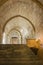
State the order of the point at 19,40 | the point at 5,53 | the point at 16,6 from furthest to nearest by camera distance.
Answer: the point at 19,40
the point at 16,6
the point at 5,53

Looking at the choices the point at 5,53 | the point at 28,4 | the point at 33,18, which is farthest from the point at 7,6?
the point at 5,53

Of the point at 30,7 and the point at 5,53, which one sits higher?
→ the point at 30,7

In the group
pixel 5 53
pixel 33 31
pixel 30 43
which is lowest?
pixel 5 53

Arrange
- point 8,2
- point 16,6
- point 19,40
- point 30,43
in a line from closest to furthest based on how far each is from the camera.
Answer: point 30,43 → point 8,2 → point 16,6 → point 19,40

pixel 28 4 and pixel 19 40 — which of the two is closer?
pixel 28 4

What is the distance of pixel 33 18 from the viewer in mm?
17891

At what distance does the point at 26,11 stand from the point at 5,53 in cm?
1090

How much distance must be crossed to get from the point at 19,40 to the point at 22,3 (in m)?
10.8

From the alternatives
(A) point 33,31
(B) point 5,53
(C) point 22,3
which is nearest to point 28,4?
(C) point 22,3

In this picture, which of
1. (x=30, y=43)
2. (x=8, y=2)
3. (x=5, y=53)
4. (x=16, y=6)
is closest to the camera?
(x=5, y=53)

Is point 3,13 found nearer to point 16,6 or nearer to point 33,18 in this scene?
point 16,6

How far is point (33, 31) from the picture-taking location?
1911 cm

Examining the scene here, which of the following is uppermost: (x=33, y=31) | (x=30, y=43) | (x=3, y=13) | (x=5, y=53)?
(x=3, y=13)

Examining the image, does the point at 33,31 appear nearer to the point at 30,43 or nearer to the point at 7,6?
the point at 7,6
